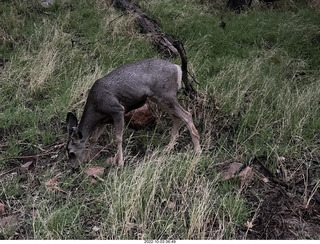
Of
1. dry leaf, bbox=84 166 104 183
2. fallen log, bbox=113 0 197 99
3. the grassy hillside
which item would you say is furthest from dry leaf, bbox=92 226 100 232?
fallen log, bbox=113 0 197 99

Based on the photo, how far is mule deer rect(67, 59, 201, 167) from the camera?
4766 millimetres

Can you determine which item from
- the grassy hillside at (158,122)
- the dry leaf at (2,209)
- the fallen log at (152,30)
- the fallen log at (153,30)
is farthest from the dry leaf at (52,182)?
the fallen log at (152,30)

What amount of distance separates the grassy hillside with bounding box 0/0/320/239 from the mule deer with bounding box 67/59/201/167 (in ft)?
0.83

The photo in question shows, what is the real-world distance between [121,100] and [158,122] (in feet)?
2.80

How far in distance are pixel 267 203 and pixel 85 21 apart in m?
6.85

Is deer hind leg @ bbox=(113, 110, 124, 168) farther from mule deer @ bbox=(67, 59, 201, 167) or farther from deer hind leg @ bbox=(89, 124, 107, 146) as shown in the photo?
deer hind leg @ bbox=(89, 124, 107, 146)

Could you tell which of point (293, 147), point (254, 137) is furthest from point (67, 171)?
point (293, 147)

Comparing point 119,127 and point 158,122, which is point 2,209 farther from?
point 158,122

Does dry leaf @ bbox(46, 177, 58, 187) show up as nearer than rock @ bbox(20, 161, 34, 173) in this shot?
Yes

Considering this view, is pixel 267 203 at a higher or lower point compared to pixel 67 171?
higher

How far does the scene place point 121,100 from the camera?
16.0ft

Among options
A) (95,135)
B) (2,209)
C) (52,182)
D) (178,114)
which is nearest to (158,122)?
(178,114)

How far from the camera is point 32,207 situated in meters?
4.05

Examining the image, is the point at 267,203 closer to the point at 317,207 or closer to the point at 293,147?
the point at 317,207
